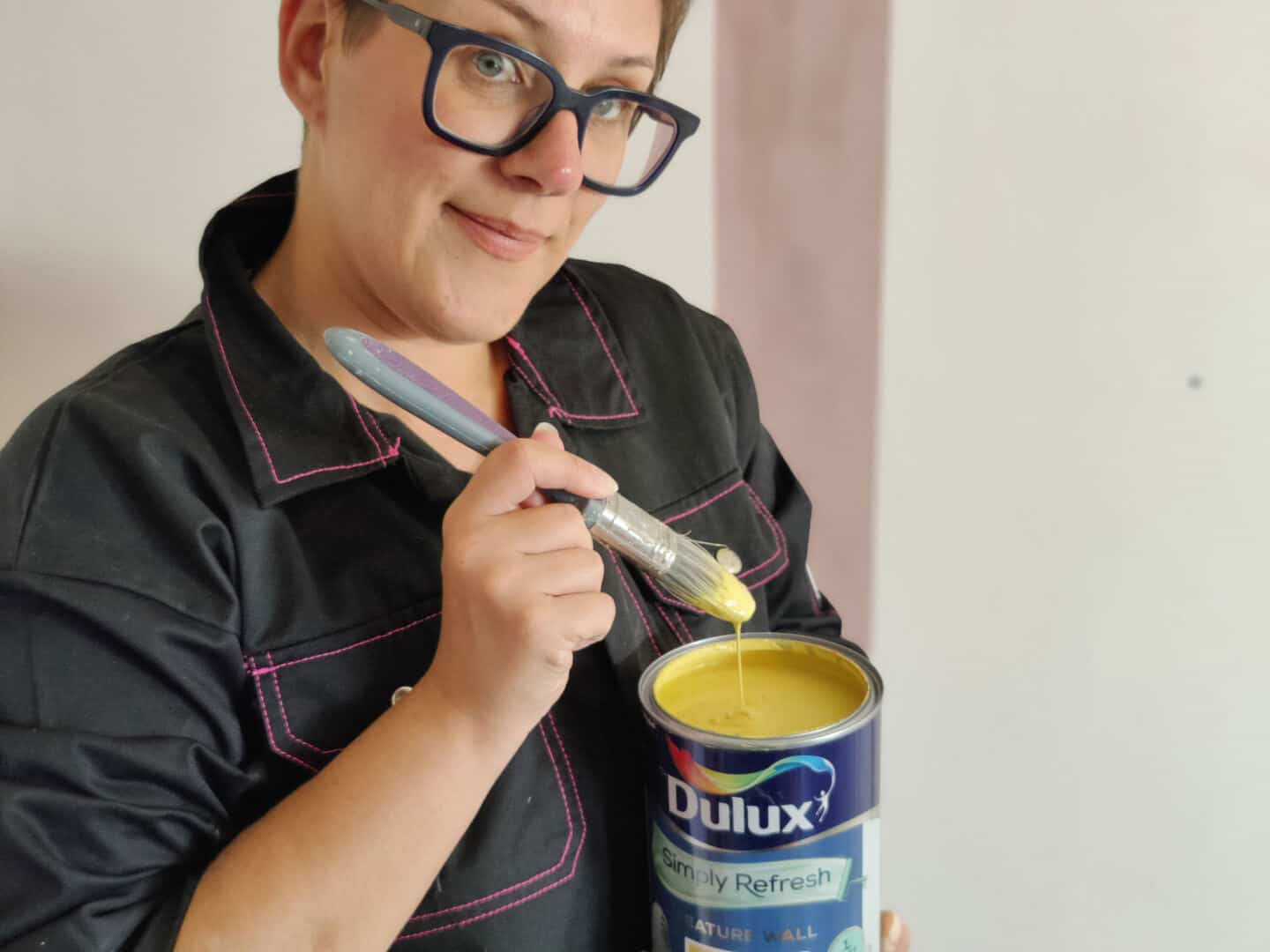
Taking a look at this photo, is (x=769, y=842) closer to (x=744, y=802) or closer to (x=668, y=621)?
(x=744, y=802)

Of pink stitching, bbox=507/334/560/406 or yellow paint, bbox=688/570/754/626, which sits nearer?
yellow paint, bbox=688/570/754/626

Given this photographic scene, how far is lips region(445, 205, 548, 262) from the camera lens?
71cm

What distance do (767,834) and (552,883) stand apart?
18 cm

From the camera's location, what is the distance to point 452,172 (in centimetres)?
69

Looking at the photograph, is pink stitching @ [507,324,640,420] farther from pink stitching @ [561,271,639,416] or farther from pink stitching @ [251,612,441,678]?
pink stitching @ [251,612,441,678]

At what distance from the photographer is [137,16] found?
0.91 m

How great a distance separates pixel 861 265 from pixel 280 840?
850 mm

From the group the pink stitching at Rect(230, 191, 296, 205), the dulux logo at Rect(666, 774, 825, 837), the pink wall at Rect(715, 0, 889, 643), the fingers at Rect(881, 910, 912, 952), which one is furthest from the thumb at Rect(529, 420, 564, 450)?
the pink wall at Rect(715, 0, 889, 643)

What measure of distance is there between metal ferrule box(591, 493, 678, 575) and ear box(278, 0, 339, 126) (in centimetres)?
32

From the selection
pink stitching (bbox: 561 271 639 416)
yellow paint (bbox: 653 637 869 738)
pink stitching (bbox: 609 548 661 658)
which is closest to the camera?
yellow paint (bbox: 653 637 869 738)

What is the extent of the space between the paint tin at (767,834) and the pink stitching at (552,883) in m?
0.09

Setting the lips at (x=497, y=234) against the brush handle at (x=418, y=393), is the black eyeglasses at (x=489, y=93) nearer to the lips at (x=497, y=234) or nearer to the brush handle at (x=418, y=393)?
the lips at (x=497, y=234)

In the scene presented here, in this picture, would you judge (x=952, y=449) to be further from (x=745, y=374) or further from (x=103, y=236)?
(x=103, y=236)

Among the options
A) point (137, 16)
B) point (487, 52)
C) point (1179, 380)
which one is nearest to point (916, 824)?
point (1179, 380)
